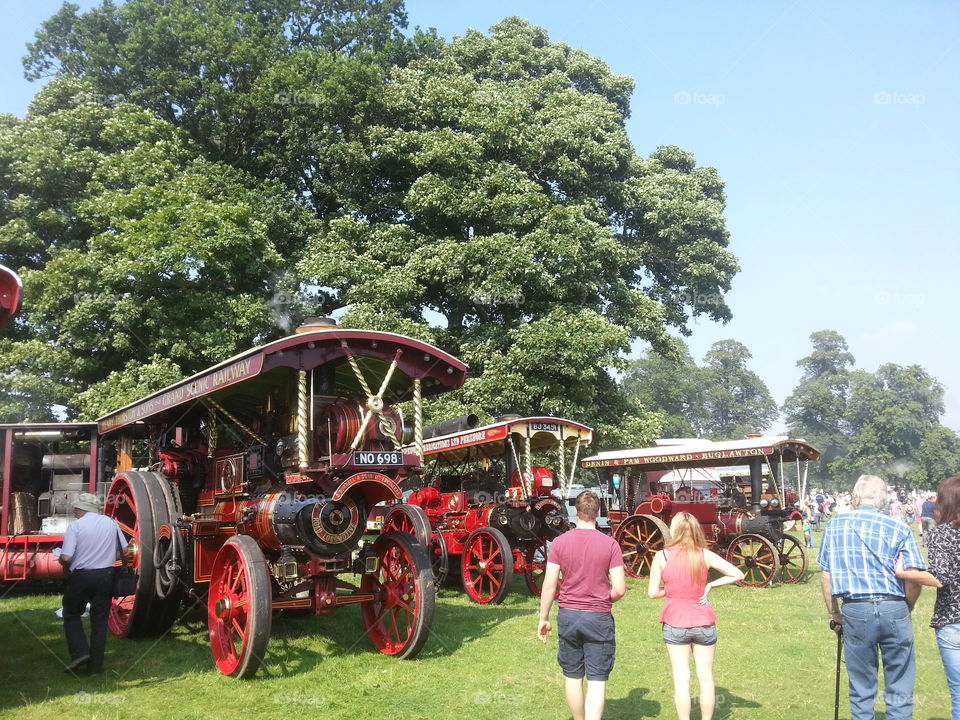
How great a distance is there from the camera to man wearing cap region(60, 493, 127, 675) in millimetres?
6645

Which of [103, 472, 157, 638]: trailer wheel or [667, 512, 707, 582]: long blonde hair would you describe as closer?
[667, 512, 707, 582]: long blonde hair

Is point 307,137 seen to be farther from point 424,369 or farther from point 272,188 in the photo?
point 424,369

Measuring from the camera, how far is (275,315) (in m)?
18.3

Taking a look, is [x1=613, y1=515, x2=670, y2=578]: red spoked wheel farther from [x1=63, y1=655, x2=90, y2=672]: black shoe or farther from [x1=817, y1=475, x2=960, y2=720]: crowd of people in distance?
[x1=817, y1=475, x2=960, y2=720]: crowd of people in distance

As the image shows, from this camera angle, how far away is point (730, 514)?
45.7 feet

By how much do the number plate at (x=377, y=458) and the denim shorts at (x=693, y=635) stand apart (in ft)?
10.1

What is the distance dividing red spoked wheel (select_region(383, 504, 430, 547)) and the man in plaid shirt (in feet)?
12.1

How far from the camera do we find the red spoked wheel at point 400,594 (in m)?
6.98
